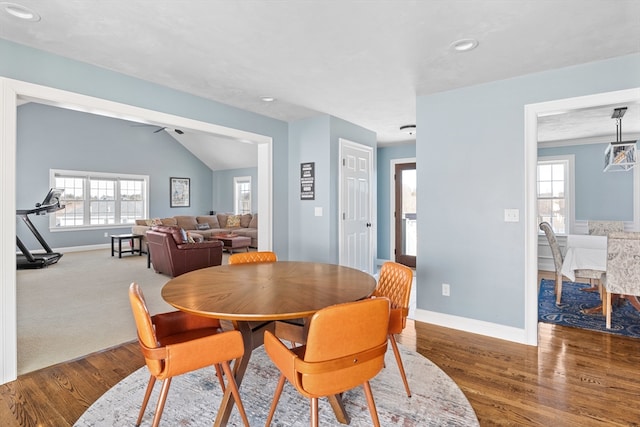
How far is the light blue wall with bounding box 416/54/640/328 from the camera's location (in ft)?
9.64

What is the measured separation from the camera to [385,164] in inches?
257

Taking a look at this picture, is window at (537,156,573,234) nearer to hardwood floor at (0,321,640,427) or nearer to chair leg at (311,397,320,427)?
hardwood floor at (0,321,640,427)

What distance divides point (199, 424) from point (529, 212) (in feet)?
9.76

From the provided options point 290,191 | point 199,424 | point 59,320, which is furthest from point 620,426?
point 59,320

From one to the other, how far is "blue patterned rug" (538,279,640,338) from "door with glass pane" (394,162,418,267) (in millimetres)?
2284

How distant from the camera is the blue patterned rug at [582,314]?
3.23 meters

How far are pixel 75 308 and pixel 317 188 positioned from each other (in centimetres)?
314

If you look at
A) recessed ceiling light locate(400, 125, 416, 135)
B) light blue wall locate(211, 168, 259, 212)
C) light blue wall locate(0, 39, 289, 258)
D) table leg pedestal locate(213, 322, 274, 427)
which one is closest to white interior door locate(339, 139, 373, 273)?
recessed ceiling light locate(400, 125, 416, 135)

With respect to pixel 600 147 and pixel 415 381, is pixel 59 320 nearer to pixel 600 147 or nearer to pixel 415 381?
pixel 415 381

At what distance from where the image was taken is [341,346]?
1389 millimetres

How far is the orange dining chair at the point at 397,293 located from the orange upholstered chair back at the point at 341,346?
0.57 meters

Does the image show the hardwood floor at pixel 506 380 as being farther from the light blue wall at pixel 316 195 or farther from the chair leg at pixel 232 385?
the light blue wall at pixel 316 195

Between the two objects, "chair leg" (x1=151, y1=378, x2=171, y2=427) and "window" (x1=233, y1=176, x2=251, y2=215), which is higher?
"window" (x1=233, y1=176, x2=251, y2=215)

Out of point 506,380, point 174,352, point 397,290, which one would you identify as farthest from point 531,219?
point 174,352
